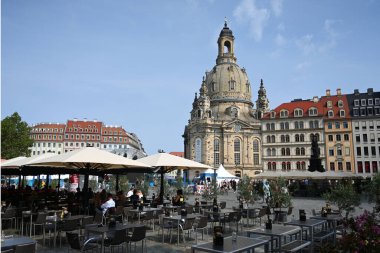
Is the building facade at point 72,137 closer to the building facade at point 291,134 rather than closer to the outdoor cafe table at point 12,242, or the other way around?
the building facade at point 291,134

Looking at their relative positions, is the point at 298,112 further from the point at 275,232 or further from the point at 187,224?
the point at 275,232

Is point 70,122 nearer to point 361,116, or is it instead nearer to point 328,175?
point 361,116

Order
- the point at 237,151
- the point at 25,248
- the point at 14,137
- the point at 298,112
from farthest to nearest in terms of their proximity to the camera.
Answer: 1. the point at 237,151
2. the point at 298,112
3. the point at 14,137
4. the point at 25,248

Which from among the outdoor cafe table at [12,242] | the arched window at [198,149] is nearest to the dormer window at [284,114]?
the arched window at [198,149]

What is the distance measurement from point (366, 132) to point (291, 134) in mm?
14105

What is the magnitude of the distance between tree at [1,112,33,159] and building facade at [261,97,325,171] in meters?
46.8

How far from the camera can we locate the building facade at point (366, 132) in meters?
62.6

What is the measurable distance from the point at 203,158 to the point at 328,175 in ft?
170

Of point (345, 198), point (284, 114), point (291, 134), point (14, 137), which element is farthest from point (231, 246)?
point (284, 114)

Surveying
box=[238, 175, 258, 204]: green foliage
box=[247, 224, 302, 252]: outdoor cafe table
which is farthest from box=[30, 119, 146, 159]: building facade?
box=[247, 224, 302, 252]: outdoor cafe table

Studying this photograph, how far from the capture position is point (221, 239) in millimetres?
6527

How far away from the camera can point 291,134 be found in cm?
7094

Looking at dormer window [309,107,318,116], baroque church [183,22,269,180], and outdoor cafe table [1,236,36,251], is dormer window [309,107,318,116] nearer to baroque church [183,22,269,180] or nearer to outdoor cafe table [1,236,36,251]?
baroque church [183,22,269,180]

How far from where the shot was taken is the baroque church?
8062cm
